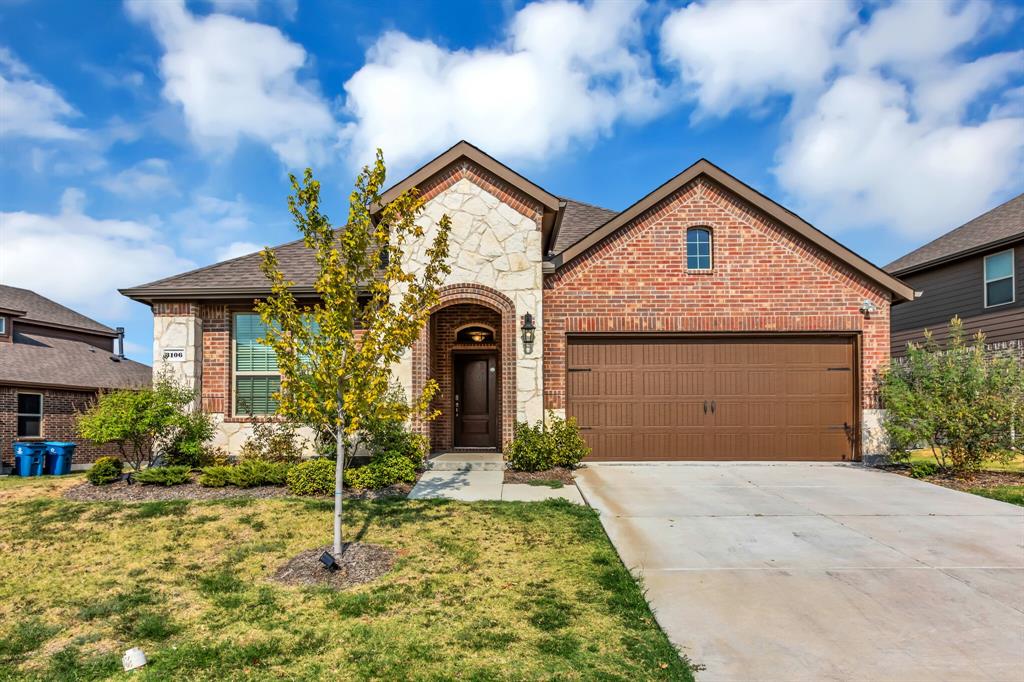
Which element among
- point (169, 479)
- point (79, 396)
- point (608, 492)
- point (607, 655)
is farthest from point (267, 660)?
point (79, 396)

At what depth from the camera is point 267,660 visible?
3947mm

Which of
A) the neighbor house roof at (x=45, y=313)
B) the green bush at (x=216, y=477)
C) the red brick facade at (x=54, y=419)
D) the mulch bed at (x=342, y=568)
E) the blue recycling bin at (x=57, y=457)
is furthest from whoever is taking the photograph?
the neighbor house roof at (x=45, y=313)

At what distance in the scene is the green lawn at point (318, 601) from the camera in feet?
12.8

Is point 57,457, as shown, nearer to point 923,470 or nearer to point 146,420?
point 146,420

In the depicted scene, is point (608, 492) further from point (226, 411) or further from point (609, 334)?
point (226, 411)

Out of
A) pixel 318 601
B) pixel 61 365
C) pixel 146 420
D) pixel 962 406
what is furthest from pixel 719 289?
pixel 61 365

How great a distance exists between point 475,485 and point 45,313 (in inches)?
1029

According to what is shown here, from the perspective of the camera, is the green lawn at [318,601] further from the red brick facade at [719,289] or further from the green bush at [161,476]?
the red brick facade at [719,289]

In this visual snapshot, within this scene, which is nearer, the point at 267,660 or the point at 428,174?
the point at 267,660

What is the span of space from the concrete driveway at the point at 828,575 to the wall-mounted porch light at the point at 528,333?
108 inches

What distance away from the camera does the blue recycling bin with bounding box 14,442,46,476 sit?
15.5 metres

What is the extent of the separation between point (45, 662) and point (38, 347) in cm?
2321

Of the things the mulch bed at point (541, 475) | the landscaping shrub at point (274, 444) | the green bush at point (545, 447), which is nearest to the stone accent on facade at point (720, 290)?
the green bush at point (545, 447)

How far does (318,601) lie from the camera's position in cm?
494
